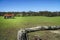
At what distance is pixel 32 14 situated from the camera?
25.4 meters

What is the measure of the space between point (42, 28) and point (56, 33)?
4709 millimetres

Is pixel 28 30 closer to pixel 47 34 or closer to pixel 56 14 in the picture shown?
pixel 47 34

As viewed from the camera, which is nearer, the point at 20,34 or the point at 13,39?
the point at 20,34

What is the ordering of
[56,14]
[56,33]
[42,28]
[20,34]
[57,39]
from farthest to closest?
1. [56,14]
2. [56,33]
3. [57,39]
4. [42,28]
5. [20,34]

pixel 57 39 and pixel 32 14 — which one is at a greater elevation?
pixel 57 39

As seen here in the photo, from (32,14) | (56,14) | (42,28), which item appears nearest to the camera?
(42,28)

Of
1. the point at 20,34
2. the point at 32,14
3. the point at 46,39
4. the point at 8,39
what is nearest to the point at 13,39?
the point at 8,39

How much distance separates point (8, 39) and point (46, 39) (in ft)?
6.30

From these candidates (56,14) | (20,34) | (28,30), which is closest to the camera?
(20,34)

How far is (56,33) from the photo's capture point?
750 cm

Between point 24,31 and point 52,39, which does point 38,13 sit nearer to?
point 52,39

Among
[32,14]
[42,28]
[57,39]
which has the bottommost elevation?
[32,14]

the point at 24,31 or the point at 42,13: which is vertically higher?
the point at 24,31

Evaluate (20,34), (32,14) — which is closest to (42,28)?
(20,34)
